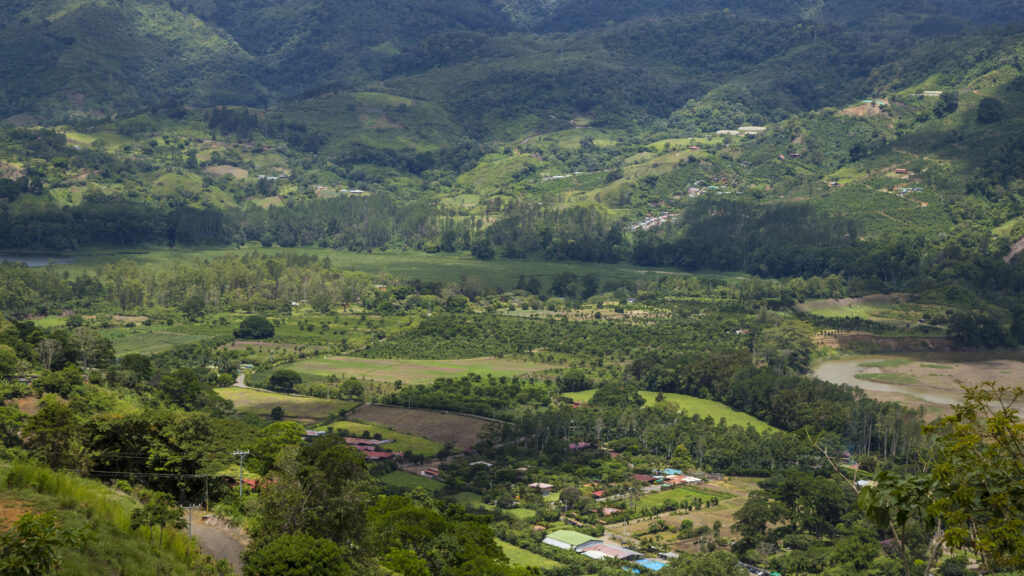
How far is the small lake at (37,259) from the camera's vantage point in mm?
119688

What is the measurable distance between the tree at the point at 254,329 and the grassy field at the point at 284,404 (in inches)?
747

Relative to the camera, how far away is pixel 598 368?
282 ft

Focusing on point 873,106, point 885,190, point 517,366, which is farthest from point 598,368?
point 873,106

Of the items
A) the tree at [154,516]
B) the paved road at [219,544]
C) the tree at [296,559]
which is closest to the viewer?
the tree at [154,516]

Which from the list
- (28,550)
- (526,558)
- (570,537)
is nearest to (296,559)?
(28,550)

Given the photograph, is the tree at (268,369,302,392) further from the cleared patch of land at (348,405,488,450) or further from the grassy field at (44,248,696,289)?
the grassy field at (44,248,696,289)

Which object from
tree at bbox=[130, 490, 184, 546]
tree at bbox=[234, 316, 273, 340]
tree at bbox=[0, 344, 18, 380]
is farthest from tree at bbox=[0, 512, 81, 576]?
tree at bbox=[234, 316, 273, 340]

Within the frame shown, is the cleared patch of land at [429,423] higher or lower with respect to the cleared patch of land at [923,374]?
lower

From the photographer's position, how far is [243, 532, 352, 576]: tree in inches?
1052

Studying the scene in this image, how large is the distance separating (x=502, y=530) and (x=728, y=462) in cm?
1925

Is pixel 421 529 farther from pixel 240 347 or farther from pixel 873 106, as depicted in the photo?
pixel 873 106

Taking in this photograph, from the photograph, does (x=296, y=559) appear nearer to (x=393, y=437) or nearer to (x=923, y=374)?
(x=393, y=437)

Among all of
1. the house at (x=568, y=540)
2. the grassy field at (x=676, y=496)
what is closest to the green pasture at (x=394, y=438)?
the grassy field at (x=676, y=496)

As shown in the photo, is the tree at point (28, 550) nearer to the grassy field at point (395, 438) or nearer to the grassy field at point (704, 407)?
the grassy field at point (395, 438)
